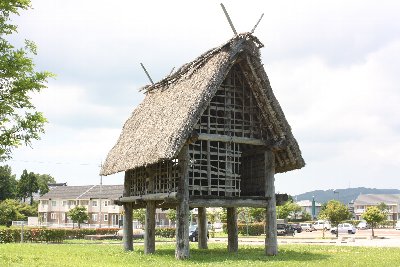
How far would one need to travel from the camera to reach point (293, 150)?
80.8 feet

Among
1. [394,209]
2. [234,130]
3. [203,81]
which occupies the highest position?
[203,81]

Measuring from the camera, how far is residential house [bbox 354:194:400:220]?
142 meters

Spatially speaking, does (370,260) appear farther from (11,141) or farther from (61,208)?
(61,208)

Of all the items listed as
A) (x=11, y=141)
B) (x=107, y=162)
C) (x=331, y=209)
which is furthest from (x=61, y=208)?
(x=11, y=141)

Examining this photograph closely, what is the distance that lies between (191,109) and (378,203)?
133685mm

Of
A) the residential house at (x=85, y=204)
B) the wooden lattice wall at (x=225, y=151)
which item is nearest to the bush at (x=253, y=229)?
the residential house at (x=85, y=204)

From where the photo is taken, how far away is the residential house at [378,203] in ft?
464

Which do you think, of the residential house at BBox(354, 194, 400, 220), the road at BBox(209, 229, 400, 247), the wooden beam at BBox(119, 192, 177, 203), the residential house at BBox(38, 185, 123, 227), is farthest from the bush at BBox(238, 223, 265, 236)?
the residential house at BBox(354, 194, 400, 220)

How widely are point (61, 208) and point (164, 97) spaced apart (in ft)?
274

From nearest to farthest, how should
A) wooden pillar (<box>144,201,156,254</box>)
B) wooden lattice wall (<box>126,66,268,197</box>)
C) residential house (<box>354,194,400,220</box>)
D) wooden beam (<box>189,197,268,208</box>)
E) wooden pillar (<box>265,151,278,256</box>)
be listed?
wooden beam (<box>189,197,268,208</box>) → wooden lattice wall (<box>126,66,268,197</box>) → wooden pillar (<box>265,151,278,256</box>) → wooden pillar (<box>144,201,156,254</box>) → residential house (<box>354,194,400,220</box>)

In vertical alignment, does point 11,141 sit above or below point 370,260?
above

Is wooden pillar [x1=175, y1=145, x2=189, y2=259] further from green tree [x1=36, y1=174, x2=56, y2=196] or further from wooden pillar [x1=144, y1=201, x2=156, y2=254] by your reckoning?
green tree [x1=36, y1=174, x2=56, y2=196]

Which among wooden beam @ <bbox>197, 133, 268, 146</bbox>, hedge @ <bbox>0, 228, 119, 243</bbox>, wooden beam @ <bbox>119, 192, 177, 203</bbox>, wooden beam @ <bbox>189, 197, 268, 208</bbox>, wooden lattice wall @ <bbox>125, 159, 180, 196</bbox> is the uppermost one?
wooden beam @ <bbox>197, 133, 268, 146</bbox>

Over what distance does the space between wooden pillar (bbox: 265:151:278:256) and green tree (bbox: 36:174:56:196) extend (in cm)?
11913
